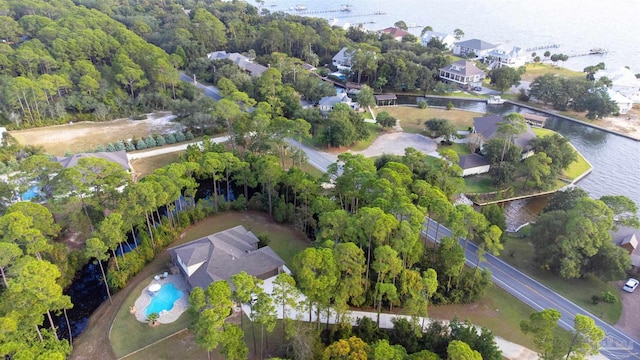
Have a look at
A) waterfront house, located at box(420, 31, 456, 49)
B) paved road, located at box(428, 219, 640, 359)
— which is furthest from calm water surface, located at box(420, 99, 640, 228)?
waterfront house, located at box(420, 31, 456, 49)

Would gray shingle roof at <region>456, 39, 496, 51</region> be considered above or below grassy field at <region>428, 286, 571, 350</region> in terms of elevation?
above

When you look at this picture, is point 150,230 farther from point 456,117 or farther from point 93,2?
point 93,2

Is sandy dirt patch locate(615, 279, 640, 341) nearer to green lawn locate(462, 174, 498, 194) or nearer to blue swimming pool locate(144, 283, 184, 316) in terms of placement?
green lawn locate(462, 174, 498, 194)

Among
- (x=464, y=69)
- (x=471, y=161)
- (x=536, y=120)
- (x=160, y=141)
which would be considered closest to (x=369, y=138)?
(x=471, y=161)

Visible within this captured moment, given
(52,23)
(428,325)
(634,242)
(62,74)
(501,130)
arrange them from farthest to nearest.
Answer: (52,23) < (62,74) < (501,130) < (634,242) < (428,325)

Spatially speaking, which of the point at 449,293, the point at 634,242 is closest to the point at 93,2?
the point at 449,293

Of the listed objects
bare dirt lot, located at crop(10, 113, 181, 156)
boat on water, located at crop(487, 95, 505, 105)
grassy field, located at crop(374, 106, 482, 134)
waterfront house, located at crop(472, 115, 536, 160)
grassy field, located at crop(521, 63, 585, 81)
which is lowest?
bare dirt lot, located at crop(10, 113, 181, 156)

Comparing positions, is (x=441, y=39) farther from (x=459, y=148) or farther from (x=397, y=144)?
(x=397, y=144)
